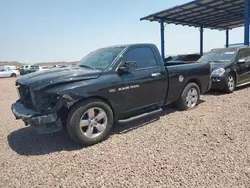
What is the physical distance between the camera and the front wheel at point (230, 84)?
7.61m

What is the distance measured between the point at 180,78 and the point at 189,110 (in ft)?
3.32

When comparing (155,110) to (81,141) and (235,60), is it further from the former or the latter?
(235,60)

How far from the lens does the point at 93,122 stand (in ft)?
12.6

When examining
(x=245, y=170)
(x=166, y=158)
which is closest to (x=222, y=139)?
(x=245, y=170)

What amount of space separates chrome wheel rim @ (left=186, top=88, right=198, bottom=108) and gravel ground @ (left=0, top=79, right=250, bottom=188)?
95cm

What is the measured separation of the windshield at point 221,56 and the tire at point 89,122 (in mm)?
6274

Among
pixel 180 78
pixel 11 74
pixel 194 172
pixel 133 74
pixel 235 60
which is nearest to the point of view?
pixel 194 172

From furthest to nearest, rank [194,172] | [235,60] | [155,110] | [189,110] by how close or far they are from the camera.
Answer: [235,60] < [189,110] < [155,110] < [194,172]

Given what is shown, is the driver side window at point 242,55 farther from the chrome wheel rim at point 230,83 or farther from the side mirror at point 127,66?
the side mirror at point 127,66

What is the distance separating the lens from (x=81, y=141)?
12.0 ft

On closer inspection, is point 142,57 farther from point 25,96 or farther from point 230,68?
point 230,68

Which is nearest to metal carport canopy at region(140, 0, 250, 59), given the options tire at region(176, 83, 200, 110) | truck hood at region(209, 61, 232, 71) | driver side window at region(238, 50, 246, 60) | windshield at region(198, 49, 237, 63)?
driver side window at region(238, 50, 246, 60)

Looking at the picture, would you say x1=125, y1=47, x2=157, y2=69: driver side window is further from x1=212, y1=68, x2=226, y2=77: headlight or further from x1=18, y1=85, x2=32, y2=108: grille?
x1=212, y1=68, x2=226, y2=77: headlight

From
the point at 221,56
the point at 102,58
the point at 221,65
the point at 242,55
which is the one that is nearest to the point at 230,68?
the point at 221,65
